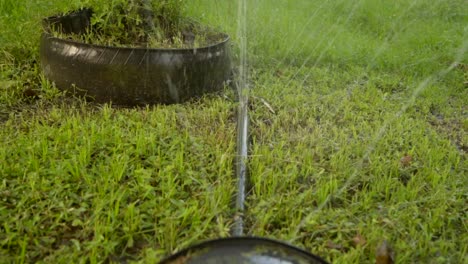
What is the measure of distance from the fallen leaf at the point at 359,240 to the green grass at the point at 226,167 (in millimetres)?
11

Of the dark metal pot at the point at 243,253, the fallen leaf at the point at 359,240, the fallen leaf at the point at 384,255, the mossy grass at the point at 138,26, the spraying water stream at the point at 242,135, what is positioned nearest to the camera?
the dark metal pot at the point at 243,253

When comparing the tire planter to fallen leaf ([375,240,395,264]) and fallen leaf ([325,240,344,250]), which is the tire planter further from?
fallen leaf ([375,240,395,264])

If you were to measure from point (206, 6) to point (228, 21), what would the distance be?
1.30 feet

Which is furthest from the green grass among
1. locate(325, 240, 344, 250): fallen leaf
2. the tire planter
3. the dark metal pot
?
the dark metal pot

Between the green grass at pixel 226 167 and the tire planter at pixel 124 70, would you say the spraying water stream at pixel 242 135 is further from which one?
the tire planter at pixel 124 70

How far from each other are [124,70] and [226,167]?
1189 millimetres

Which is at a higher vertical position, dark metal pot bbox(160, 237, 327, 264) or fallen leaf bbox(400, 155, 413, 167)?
dark metal pot bbox(160, 237, 327, 264)

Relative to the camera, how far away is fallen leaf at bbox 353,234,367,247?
6.19 feet

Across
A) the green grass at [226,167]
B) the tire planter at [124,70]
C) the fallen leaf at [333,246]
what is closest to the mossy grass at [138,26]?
the tire planter at [124,70]

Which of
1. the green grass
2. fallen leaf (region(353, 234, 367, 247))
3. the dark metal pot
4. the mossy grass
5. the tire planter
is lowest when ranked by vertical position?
fallen leaf (region(353, 234, 367, 247))

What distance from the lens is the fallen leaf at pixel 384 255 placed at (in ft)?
5.82

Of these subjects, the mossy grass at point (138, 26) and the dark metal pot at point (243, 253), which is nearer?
the dark metal pot at point (243, 253)

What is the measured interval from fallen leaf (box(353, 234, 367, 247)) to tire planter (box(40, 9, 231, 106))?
184 cm

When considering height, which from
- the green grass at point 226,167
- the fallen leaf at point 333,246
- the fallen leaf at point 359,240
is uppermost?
the green grass at point 226,167
